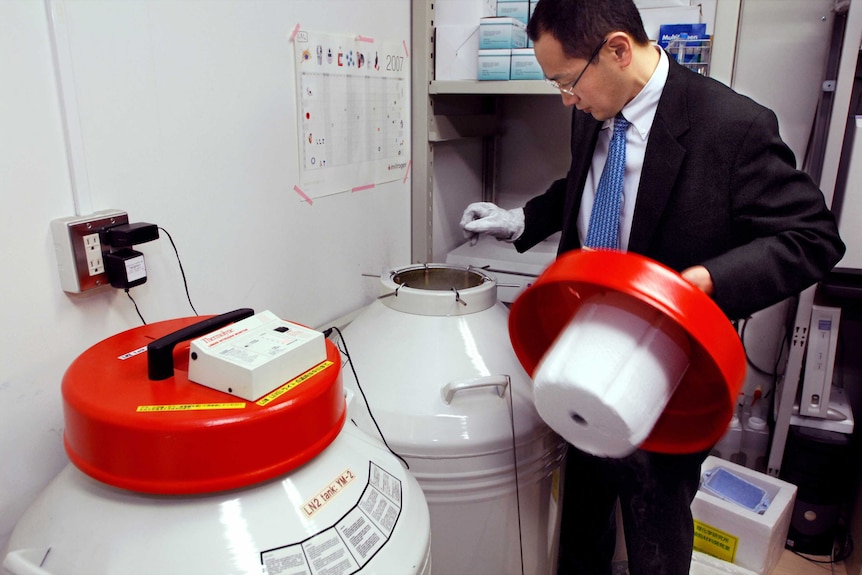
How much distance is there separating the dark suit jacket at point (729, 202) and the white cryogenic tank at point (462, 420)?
0.37 metres

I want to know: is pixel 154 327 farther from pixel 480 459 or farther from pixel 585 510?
pixel 585 510

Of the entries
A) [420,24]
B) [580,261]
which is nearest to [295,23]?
[420,24]

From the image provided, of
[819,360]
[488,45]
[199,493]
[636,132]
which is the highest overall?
[488,45]

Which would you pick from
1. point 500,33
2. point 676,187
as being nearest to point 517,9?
point 500,33

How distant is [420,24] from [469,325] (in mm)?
959

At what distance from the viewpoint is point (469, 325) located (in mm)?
1161

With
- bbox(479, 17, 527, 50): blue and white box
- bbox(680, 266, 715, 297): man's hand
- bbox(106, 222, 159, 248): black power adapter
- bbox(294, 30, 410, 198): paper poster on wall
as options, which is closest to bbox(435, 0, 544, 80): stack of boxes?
bbox(479, 17, 527, 50): blue and white box

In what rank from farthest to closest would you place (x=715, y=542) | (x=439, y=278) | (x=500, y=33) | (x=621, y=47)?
(x=715, y=542) → (x=500, y=33) → (x=439, y=278) → (x=621, y=47)

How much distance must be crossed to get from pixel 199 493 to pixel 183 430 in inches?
3.1

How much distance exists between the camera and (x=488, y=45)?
1.61m

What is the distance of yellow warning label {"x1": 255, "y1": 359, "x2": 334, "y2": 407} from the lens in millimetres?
675

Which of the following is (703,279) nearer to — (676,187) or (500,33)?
(676,187)

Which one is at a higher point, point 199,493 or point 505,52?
point 505,52

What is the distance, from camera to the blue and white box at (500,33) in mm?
1570
